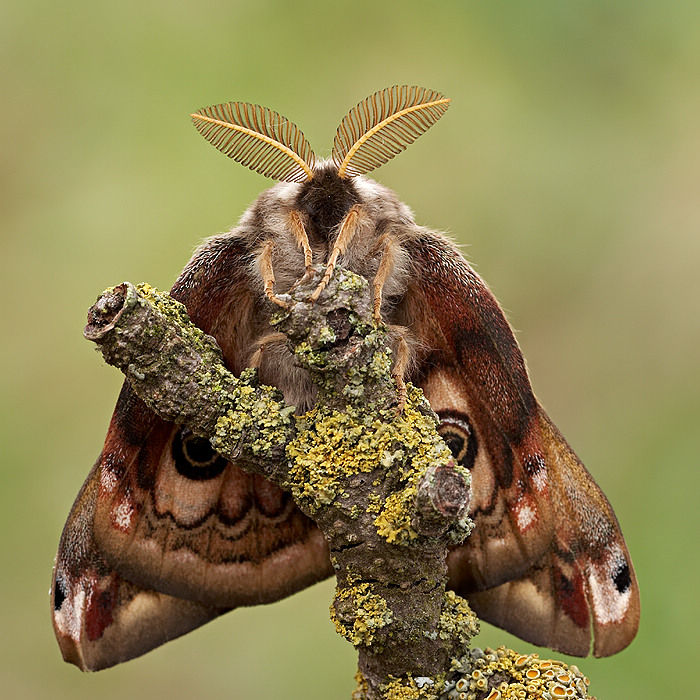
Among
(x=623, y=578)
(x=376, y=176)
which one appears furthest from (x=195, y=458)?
(x=376, y=176)

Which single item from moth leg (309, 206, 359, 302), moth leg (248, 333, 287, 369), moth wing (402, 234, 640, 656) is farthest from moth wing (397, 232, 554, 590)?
moth leg (248, 333, 287, 369)

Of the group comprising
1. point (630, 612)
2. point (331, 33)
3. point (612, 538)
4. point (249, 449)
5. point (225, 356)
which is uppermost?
point (331, 33)

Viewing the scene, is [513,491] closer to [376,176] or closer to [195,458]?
[195,458]

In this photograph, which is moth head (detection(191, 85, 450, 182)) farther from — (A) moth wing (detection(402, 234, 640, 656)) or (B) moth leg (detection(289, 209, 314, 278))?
(A) moth wing (detection(402, 234, 640, 656))

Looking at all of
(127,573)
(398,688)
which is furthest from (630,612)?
(127,573)

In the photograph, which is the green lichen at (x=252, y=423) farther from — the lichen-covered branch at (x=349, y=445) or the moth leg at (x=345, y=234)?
the moth leg at (x=345, y=234)

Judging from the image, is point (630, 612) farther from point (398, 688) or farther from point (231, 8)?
point (231, 8)
